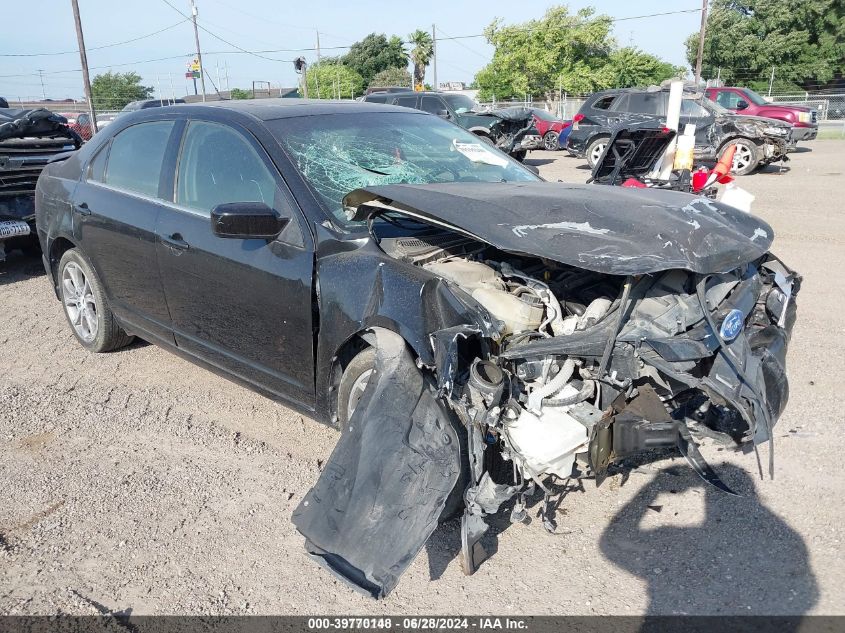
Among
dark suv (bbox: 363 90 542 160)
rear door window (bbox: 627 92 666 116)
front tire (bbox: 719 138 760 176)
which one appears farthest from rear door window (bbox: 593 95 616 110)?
front tire (bbox: 719 138 760 176)

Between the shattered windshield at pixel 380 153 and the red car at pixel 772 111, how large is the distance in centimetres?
1481

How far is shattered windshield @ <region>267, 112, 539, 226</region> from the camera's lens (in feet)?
11.1

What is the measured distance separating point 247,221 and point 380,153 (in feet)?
3.23

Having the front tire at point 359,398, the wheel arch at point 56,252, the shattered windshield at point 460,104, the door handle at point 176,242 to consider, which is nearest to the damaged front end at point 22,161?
the wheel arch at point 56,252

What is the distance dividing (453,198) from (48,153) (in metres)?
6.57

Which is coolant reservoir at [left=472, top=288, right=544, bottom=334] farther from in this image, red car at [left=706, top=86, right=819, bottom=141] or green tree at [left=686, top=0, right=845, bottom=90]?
green tree at [left=686, top=0, right=845, bottom=90]

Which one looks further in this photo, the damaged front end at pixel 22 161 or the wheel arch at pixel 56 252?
the damaged front end at pixel 22 161

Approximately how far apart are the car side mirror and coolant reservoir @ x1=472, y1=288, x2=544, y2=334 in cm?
103

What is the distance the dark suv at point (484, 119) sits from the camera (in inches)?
630

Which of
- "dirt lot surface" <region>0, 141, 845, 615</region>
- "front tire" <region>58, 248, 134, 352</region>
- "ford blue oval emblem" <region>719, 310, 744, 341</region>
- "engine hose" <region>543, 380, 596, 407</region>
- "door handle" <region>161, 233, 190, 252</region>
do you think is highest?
"door handle" <region>161, 233, 190, 252</region>

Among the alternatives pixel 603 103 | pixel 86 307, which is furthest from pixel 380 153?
pixel 603 103

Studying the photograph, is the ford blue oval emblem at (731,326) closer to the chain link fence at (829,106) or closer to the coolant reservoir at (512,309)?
the coolant reservoir at (512,309)

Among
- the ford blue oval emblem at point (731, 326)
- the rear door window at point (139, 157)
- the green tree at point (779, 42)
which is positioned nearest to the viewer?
the ford blue oval emblem at point (731, 326)

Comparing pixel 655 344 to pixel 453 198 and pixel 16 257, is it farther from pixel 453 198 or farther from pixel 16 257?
pixel 16 257
